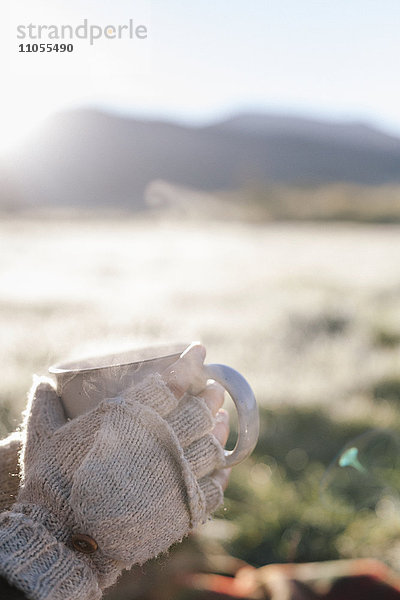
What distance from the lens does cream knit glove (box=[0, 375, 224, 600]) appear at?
39.0 inches

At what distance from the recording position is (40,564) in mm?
969

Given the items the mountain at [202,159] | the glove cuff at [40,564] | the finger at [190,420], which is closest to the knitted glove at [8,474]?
the glove cuff at [40,564]

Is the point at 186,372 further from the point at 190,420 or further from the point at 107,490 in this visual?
the point at 107,490

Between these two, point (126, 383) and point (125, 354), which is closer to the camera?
point (126, 383)

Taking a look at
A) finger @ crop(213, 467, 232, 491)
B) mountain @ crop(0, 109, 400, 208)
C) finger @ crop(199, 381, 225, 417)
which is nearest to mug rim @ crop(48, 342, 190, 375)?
finger @ crop(199, 381, 225, 417)

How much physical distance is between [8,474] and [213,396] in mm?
552

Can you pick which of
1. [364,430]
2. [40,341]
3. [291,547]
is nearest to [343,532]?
[291,547]

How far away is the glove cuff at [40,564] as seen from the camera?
94 centimetres

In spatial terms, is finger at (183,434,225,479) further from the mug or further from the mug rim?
the mug rim

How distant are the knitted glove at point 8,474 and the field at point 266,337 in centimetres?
34

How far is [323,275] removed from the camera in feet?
25.3

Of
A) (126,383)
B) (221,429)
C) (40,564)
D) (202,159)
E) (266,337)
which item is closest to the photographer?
(40,564)

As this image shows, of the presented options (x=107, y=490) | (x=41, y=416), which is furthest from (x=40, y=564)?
(x=41, y=416)

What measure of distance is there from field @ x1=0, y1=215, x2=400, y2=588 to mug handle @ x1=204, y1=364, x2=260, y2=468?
0.36 meters
